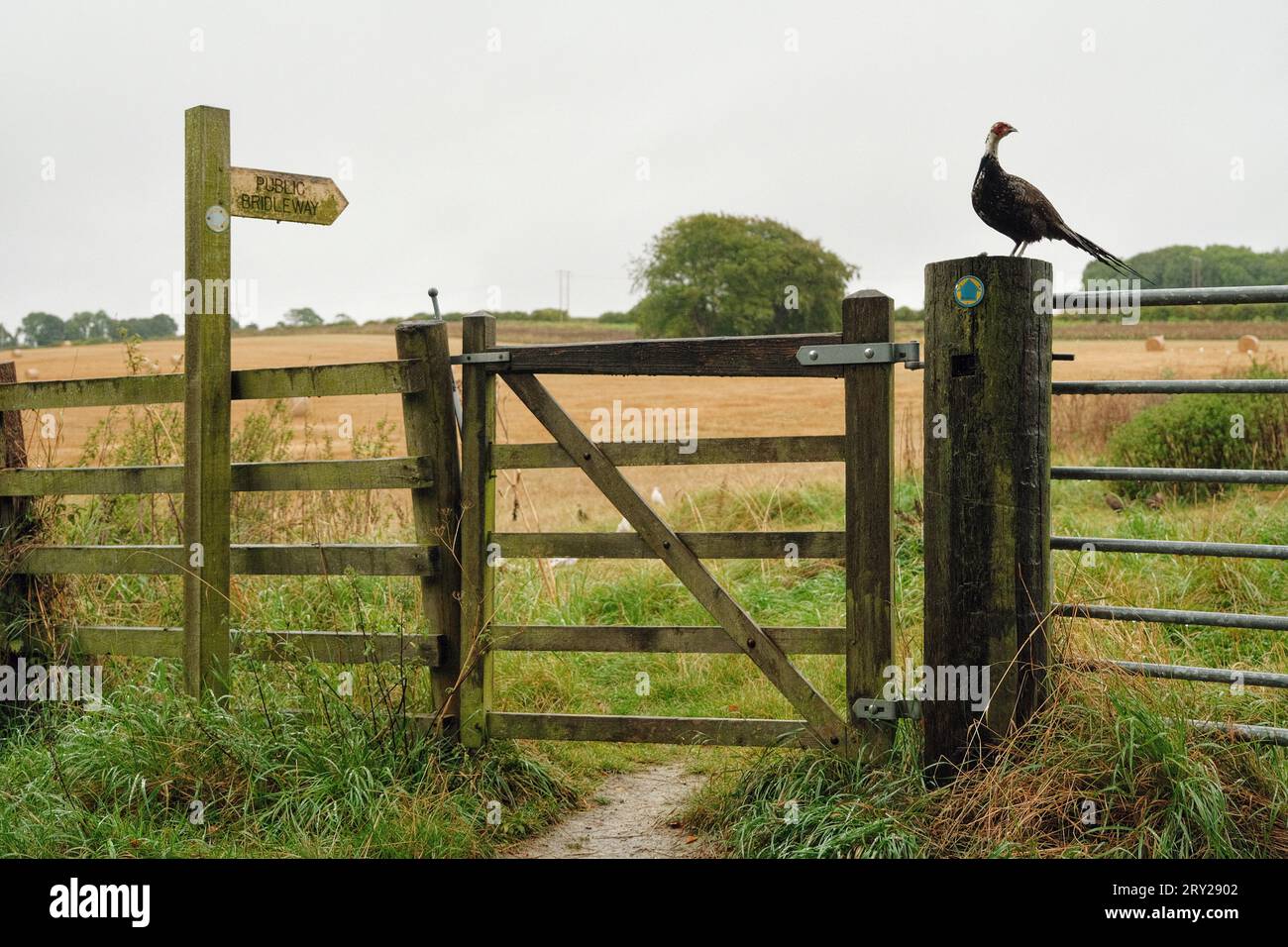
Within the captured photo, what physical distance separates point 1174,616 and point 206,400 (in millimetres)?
4109

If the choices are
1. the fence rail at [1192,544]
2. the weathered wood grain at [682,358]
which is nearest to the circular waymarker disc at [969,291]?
the fence rail at [1192,544]

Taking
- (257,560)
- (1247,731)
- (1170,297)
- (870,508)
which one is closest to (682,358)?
(870,508)

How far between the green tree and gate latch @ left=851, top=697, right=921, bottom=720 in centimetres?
3865

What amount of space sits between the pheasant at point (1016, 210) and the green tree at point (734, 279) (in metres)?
38.4

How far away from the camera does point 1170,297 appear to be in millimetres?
3943

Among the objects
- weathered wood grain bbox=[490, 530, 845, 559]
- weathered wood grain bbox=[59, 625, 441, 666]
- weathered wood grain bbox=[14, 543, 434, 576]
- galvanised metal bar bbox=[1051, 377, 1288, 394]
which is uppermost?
galvanised metal bar bbox=[1051, 377, 1288, 394]

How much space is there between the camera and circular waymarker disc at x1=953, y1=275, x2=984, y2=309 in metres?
3.90

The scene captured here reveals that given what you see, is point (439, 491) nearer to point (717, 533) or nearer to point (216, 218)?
point (717, 533)

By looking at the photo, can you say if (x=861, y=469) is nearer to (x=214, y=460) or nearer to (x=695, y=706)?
(x=695, y=706)

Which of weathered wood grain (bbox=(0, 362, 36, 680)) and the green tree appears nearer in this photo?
weathered wood grain (bbox=(0, 362, 36, 680))

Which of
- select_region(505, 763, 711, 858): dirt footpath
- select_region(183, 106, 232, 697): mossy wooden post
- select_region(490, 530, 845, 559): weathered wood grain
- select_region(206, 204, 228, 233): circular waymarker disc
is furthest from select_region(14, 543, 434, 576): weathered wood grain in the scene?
select_region(206, 204, 228, 233): circular waymarker disc

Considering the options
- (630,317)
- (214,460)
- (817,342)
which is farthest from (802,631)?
(630,317)

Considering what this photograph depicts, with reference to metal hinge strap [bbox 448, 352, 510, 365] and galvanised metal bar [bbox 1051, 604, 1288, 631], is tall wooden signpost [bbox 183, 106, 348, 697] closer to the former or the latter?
metal hinge strap [bbox 448, 352, 510, 365]
